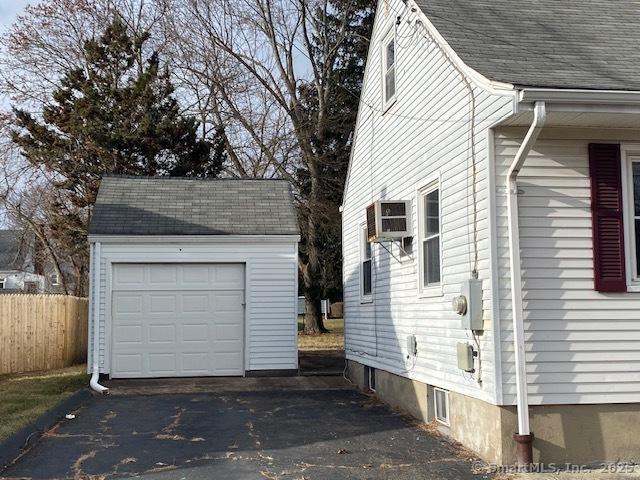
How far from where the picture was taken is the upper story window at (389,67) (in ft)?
34.1

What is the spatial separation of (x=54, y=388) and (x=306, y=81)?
19.4m

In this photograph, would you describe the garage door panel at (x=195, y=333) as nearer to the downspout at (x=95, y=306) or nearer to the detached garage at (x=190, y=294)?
the detached garage at (x=190, y=294)

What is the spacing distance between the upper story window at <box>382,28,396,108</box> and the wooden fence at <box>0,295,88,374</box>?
1014cm

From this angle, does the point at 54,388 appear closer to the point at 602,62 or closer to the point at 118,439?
the point at 118,439

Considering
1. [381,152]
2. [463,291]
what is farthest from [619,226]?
[381,152]

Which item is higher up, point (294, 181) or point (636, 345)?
point (294, 181)

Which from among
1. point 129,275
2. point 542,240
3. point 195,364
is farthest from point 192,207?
point 542,240

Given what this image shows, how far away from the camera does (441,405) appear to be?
8258mm

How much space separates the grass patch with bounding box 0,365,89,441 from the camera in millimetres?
Answer: 8508

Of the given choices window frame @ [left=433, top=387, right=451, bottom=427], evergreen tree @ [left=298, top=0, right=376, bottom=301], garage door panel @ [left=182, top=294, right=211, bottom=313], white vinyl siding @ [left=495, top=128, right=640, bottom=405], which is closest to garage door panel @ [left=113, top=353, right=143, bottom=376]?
garage door panel @ [left=182, top=294, right=211, bottom=313]

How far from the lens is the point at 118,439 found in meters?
7.90

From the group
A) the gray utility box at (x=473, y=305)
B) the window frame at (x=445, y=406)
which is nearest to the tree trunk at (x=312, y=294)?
the window frame at (x=445, y=406)

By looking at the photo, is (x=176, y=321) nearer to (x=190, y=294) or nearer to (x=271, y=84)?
(x=190, y=294)

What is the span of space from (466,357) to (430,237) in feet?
6.57
